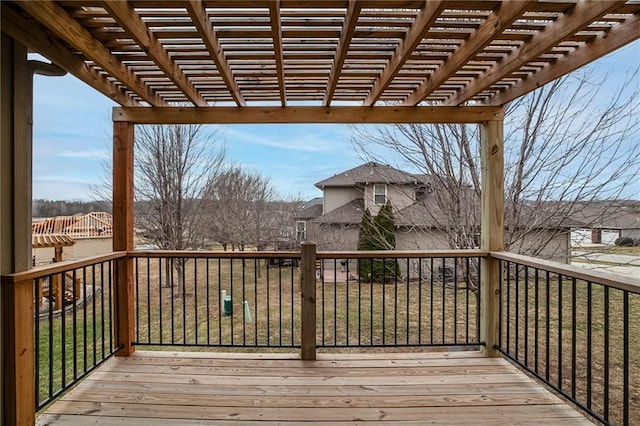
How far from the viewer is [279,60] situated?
2.04 m

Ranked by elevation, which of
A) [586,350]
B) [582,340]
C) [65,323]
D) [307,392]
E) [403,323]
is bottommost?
[403,323]

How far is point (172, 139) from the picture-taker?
6320mm

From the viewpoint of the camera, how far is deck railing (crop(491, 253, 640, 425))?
5.83 ft

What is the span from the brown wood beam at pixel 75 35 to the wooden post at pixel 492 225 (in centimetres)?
289

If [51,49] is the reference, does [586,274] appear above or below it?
below

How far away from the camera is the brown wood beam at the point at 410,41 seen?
5.09 ft

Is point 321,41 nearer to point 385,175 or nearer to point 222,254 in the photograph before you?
point 222,254

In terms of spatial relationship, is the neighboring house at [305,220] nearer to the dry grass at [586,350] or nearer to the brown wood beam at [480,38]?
the dry grass at [586,350]

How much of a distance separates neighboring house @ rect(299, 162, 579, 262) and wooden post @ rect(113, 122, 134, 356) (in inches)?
145

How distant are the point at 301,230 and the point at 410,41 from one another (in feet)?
21.6

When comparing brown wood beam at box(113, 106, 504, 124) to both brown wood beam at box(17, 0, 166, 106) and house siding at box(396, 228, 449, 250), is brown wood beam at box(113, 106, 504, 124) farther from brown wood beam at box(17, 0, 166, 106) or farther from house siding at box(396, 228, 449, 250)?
house siding at box(396, 228, 449, 250)

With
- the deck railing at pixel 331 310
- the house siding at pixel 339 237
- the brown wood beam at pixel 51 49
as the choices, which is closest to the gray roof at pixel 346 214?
the house siding at pixel 339 237

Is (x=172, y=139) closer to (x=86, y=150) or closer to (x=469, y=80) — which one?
(x=86, y=150)

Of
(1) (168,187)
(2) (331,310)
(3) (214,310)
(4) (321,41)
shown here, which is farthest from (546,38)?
(3) (214,310)
